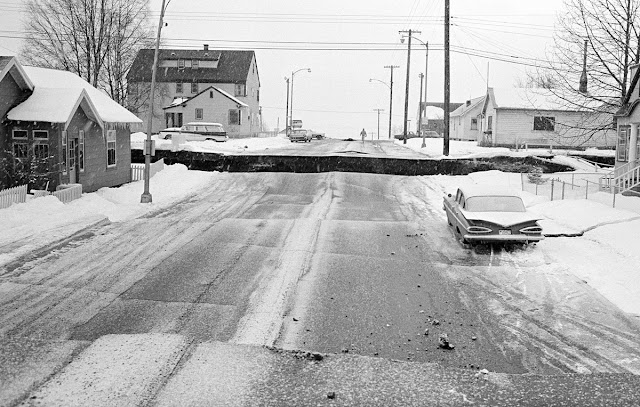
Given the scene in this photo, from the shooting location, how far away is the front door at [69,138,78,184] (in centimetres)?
2555

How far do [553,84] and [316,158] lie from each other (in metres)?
12.5

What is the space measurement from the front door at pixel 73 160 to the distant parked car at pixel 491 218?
14562 mm

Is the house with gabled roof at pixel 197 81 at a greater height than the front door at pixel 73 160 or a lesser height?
greater

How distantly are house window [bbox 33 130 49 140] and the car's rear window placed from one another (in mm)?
14642

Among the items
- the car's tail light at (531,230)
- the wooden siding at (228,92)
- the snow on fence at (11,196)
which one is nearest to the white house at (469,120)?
the wooden siding at (228,92)

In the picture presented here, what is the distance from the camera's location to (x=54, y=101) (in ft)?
79.1

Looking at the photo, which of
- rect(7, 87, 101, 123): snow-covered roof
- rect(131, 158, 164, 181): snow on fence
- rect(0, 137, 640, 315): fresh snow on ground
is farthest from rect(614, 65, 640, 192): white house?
rect(131, 158, 164, 181): snow on fence

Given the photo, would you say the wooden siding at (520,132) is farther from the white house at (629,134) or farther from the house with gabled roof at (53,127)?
the house with gabled roof at (53,127)

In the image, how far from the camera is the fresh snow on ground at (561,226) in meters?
13.9

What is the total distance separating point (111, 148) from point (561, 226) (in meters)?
19.2

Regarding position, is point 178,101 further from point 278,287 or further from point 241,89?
point 278,287

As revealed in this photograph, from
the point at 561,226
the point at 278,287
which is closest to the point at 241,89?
the point at 561,226

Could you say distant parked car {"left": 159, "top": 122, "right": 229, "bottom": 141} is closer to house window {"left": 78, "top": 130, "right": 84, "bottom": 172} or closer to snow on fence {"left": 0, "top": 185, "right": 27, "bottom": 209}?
house window {"left": 78, "top": 130, "right": 84, "bottom": 172}

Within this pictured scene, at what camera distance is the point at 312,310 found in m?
11.0
